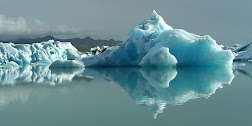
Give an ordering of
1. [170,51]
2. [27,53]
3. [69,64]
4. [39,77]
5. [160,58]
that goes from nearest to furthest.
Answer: [39,77] < [160,58] < [170,51] < [69,64] < [27,53]

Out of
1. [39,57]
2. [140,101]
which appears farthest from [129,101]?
[39,57]

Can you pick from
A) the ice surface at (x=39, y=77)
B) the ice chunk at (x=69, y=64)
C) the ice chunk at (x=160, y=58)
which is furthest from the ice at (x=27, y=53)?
the ice chunk at (x=160, y=58)

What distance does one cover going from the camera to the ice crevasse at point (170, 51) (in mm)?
16359

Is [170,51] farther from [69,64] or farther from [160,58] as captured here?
[69,64]

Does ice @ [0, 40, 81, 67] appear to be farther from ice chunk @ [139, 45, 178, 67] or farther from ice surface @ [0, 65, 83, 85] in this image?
ice chunk @ [139, 45, 178, 67]

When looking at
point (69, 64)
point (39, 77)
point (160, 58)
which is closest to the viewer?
point (39, 77)

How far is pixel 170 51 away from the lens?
58.6 ft

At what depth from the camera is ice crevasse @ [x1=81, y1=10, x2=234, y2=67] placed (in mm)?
16359

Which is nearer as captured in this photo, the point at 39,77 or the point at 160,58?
Answer: the point at 39,77

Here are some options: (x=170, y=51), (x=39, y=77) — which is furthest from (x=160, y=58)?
(x=39, y=77)

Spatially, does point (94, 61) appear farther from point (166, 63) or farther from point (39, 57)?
point (39, 57)

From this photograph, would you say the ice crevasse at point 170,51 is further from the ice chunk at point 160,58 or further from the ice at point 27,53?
the ice at point 27,53

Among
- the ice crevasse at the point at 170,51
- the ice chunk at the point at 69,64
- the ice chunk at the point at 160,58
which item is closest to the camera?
the ice chunk at the point at 160,58

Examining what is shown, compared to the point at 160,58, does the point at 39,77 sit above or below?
below
